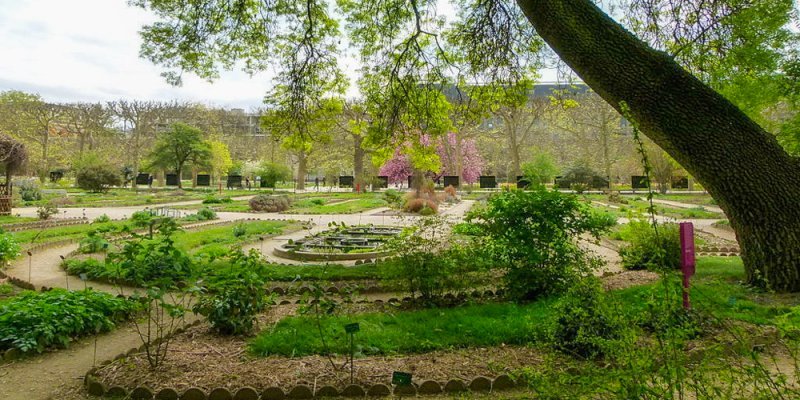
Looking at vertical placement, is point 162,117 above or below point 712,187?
above

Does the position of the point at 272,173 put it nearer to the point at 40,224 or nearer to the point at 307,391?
the point at 40,224

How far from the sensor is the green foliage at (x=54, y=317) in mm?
4047

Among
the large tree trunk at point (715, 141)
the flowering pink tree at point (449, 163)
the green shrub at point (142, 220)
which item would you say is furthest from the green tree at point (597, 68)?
the flowering pink tree at point (449, 163)

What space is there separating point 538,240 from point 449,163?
113 ft

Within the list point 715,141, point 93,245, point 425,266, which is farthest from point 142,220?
point 715,141

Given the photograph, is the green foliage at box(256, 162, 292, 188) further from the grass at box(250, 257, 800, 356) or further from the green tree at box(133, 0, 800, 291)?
the grass at box(250, 257, 800, 356)

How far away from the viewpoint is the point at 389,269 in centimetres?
533

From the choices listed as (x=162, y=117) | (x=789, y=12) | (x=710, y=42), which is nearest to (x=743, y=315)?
(x=710, y=42)

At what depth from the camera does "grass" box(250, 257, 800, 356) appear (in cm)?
402

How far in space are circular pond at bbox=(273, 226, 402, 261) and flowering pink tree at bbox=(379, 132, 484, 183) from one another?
26.8 m

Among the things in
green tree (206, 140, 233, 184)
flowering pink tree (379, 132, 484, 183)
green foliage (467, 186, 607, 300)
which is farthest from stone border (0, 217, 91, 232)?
flowering pink tree (379, 132, 484, 183)

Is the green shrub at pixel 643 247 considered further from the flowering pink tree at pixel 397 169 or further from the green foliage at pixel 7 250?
the flowering pink tree at pixel 397 169

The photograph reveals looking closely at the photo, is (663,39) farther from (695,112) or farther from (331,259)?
(331,259)

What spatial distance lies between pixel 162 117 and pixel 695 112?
4548cm
